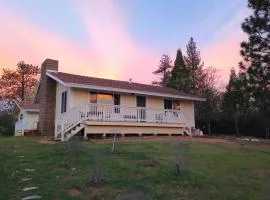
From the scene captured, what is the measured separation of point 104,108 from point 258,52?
1008cm

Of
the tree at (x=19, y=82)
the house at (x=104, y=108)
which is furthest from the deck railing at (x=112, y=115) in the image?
the tree at (x=19, y=82)

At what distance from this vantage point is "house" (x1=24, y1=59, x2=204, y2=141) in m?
23.0

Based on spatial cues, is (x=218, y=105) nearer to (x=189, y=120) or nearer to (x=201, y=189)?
(x=189, y=120)

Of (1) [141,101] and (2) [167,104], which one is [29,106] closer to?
(1) [141,101]

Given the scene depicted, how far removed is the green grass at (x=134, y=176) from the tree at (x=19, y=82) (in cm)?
4572

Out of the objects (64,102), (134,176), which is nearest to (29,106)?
(64,102)

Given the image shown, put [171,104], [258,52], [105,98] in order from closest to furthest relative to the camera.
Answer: [258,52]
[105,98]
[171,104]

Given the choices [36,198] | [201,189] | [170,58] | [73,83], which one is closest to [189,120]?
[73,83]

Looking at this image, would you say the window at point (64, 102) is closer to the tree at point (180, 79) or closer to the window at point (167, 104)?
the window at point (167, 104)

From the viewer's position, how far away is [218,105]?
43.6 m

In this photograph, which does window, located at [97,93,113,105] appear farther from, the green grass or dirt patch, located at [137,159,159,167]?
dirt patch, located at [137,159,159,167]

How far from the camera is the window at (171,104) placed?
96.6ft

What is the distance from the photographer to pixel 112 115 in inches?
958

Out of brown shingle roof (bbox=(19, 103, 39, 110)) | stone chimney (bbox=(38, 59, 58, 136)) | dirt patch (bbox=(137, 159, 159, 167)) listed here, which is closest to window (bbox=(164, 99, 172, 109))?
stone chimney (bbox=(38, 59, 58, 136))
